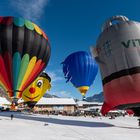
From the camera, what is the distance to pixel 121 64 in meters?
24.3

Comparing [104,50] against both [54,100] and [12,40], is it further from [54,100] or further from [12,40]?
[54,100]

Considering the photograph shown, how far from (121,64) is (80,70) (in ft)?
86.9

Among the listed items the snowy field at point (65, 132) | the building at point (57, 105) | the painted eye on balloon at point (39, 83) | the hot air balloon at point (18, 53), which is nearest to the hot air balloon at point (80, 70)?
the painted eye on balloon at point (39, 83)

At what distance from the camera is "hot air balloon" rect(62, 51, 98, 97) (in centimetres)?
5094

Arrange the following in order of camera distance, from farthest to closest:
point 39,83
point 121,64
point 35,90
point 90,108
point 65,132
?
point 90,108 → point 39,83 → point 35,90 → point 121,64 → point 65,132

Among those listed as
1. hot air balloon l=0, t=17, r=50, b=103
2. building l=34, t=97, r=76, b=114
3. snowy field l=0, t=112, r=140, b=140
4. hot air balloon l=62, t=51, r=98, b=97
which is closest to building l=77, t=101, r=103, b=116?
building l=34, t=97, r=76, b=114

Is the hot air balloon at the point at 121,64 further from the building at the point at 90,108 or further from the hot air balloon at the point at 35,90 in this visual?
the building at the point at 90,108

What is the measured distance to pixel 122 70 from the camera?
2423 cm

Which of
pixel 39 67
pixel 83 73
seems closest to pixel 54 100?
pixel 83 73

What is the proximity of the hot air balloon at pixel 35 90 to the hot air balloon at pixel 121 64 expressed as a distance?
30003 millimetres

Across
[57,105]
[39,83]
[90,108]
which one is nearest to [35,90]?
[39,83]

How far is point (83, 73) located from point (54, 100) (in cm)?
5891

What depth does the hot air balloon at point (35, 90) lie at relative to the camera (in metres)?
54.7

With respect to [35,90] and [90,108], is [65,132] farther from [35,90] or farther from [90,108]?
[90,108]
